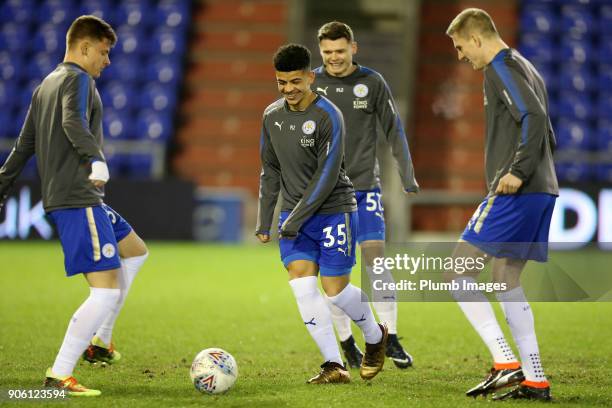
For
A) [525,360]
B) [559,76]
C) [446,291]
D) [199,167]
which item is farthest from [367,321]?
[559,76]

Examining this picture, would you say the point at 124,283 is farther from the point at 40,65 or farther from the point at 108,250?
the point at 40,65

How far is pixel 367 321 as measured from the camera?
5.30 metres

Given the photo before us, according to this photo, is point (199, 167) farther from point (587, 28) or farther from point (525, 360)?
point (525, 360)

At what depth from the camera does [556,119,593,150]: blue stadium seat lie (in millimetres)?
17953

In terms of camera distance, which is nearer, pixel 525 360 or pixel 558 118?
pixel 525 360

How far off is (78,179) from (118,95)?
47.3 ft

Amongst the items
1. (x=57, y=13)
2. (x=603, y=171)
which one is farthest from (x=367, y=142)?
(x=57, y=13)

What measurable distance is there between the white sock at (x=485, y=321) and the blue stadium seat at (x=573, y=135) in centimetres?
1355

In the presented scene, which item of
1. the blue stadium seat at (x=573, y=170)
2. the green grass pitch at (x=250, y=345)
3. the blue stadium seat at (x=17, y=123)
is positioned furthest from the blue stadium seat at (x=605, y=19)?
the blue stadium seat at (x=17, y=123)

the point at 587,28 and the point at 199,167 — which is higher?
the point at 587,28

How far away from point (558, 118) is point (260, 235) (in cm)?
1425

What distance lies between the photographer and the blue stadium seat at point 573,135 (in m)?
18.0

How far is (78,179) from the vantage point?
4.80 m

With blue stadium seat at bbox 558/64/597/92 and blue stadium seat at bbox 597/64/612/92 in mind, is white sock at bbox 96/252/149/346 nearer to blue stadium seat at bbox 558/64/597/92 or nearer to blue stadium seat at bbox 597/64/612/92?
blue stadium seat at bbox 558/64/597/92
